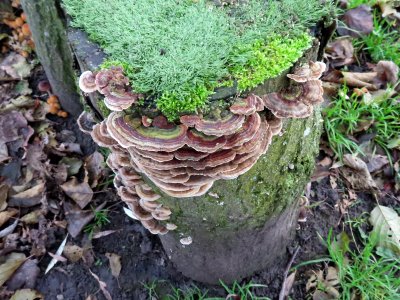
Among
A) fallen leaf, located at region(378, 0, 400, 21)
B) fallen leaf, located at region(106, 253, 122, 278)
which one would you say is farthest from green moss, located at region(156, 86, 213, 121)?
fallen leaf, located at region(378, 0, 400, 21)

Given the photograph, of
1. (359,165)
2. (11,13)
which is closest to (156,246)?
(359,165)

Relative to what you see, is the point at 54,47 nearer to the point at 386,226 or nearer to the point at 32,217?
the point at 32,217

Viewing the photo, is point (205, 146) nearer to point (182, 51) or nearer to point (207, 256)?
point (182, 51)

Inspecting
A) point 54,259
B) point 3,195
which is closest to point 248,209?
point 54,259

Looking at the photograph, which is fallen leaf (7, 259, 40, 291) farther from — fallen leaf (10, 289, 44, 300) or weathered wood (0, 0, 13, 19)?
weathered wood (0, 0, 13, 19)

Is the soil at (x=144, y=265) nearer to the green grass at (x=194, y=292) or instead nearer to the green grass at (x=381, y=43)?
the green grass at (x=194, y=292)

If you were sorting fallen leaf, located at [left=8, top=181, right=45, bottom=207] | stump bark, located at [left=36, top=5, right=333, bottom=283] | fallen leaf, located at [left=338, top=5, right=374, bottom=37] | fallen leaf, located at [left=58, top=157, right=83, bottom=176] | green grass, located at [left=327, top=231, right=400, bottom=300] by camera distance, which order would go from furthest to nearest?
fallen leaf, located at [left=338, top=5, right=374, bottom=37] < fallen leaf, located at [left=58, top=157, right=83, bottom=176] < fallen leaf, located at [left=8, top=181, right=45, bottom=207] < green grass, located at [left=327, top=231, right=400, bottom=300] < stump bark, located at [left=36, top=5, right=333, bottom=283]
